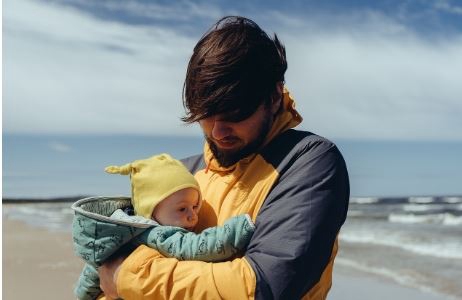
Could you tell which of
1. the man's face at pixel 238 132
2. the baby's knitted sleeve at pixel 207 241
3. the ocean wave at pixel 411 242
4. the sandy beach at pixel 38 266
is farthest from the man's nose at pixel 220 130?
the ocean wave at pixel 411 242

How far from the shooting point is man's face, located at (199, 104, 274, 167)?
6.52 ft

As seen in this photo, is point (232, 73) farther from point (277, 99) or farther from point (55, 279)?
point (55, 279)

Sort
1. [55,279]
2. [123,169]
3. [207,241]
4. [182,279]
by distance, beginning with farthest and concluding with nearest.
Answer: [55,279]
[123,169]
[207,241]
[182,279]

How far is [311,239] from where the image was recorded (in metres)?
1.83

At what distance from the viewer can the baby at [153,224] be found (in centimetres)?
196

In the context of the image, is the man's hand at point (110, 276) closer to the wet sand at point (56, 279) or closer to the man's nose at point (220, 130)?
the man's nose at point (220, 130)

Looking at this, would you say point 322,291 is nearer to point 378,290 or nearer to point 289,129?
point 289,129

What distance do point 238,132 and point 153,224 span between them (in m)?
0.37

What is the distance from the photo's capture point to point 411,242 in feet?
44.0

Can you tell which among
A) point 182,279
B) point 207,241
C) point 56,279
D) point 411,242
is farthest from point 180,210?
point 411,242

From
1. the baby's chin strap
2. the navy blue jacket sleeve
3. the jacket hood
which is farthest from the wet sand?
the navy blue jacket sleeve

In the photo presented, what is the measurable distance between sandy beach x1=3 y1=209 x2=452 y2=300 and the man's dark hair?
17.6 ft

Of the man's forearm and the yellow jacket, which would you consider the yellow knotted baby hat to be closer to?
the yellow jacket

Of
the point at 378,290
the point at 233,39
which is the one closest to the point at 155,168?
the point at 233,39
